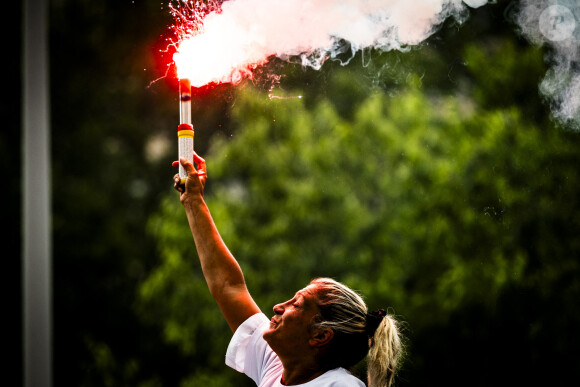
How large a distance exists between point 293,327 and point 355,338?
0.17 m

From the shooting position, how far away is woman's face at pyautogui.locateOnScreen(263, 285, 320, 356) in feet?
5.25

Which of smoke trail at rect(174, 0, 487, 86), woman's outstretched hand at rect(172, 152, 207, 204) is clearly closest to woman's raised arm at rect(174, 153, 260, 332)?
woman's outstretched hand at rect(172, 152, 207, 204)

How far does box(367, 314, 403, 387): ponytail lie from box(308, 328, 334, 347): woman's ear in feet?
0.42

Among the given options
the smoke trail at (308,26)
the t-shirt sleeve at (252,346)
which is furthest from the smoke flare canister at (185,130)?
the smoke trail at (308,26)

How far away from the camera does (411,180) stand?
546cm

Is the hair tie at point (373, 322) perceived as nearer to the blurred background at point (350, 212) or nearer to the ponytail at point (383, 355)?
the ponytail at point (383, 355)

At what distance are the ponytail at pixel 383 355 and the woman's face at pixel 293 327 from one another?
0.18 m

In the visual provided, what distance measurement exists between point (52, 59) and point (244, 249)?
2754 millimetres

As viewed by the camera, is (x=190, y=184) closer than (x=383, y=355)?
No

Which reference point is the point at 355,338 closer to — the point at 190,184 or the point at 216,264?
the point at 216,264

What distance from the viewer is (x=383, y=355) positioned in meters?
1.60

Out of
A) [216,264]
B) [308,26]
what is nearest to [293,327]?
[216,264]

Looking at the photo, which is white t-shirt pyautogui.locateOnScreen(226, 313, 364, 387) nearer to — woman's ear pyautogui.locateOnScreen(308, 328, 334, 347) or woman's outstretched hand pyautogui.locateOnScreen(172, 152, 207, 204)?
woman's ear pyautogui.locateOnScreen(308, 328, 334, 347)
